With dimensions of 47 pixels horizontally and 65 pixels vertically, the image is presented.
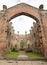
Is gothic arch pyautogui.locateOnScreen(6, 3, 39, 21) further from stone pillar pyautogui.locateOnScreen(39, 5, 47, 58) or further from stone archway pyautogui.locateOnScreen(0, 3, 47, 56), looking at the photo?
stone pillar pyautogui.locateOnScreen(39, 5, 47, 58)

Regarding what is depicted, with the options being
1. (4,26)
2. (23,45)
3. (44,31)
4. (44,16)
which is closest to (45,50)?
(44,31)

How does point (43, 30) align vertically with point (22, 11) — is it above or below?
below

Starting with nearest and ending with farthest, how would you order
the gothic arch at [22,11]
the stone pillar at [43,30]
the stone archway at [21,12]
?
the stone pillar at [43,30] → the stone archway at [21,12] → the gothic arch at [22,11]

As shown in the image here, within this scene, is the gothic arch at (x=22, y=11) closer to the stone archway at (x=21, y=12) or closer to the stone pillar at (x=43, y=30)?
the stone archway at (x=21, y=12)

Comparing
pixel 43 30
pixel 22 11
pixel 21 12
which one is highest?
pixel 22 11

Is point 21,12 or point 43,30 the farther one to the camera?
point 21,12

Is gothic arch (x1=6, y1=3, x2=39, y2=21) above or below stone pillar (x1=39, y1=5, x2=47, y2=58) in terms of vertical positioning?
above

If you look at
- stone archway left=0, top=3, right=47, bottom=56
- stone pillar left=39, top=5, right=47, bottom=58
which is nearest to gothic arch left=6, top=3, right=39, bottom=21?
stone archway left=0, top=3, right=47, bottom=56

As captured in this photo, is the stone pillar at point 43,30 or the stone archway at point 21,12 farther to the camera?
the stone archway at point 21,12

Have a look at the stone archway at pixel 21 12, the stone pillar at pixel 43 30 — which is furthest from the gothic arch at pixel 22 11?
the stone pillar at pixel 43 30

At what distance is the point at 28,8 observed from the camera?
63.1ft

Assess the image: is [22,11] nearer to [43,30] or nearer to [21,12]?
[21,12]

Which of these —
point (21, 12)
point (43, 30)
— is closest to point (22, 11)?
point (21, 12)

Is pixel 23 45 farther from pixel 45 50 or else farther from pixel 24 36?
pixel 45 50
